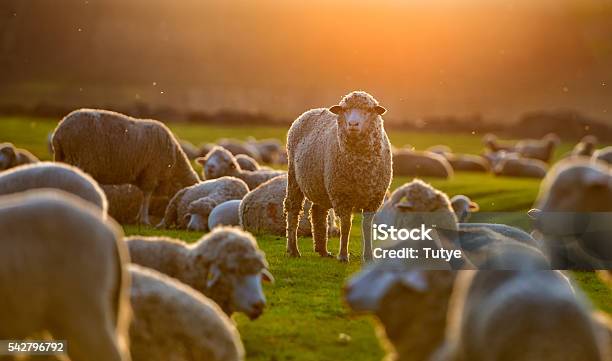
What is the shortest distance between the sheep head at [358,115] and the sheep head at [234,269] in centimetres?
525

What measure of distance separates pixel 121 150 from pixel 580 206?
11653 millimetres

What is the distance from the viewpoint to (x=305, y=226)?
1702 cm

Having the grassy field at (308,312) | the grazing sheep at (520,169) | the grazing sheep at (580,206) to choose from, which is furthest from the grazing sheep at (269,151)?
the grazing sheep at (580,206)

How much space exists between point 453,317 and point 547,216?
97.8 inches

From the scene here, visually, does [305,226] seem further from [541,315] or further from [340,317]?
[541,315]

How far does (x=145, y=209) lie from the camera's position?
1833 cm

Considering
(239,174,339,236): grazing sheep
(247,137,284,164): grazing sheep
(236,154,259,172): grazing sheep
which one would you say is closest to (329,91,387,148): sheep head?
(239,174,339,236): grazing sheep

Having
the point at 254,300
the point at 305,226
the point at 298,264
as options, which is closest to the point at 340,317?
the point at 254,300

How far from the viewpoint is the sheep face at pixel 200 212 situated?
16.7m

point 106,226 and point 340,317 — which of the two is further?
point 340,317

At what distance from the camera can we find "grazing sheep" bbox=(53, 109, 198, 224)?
17406mm

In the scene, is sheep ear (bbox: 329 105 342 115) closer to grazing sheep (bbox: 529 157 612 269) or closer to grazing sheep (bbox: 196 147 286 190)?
grazing sheep (bbox: 529 157 612 269)

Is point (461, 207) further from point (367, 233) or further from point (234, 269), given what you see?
point (234, 269)

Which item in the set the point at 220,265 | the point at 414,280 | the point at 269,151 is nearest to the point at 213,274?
the point at 220,265
